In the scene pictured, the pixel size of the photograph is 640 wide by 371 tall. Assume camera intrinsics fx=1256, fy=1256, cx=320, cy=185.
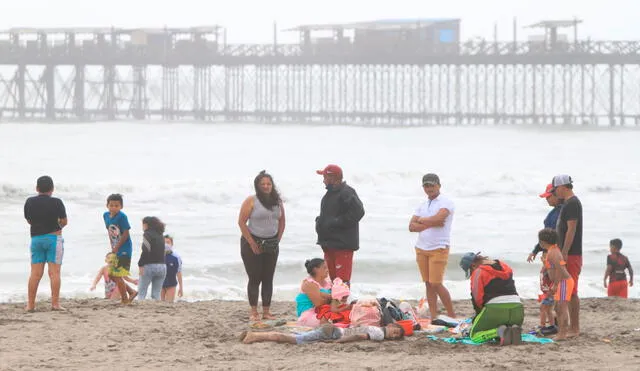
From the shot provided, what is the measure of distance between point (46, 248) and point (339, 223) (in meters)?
→ 2.31

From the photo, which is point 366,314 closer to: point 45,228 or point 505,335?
point 505,335

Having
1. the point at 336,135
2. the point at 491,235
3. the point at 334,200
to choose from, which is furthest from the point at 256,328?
the point at 336,135

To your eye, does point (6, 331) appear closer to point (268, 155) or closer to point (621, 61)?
point (268, 155)

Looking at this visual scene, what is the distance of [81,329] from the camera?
9.12 m

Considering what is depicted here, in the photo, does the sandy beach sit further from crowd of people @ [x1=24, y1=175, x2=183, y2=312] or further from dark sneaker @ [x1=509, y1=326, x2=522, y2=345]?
crowd of people @ [x1=24, y1=175, x2=183, y2=312]

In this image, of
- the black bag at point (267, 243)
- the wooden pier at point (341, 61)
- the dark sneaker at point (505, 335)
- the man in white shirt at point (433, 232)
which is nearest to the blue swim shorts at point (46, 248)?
the black bag at point (267, 243)

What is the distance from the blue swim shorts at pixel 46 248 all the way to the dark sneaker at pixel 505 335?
3.63m

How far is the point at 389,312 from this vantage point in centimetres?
883

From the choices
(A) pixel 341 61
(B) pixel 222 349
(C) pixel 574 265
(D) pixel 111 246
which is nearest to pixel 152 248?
(D) pixel 111 246

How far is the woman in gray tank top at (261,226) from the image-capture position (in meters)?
9.24

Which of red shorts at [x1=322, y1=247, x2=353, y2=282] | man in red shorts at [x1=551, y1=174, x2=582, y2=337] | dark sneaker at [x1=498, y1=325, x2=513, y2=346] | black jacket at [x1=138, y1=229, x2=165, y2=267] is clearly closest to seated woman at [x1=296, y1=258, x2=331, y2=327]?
red shorts at [x1=322, y1=247, x2=353, y2=282]

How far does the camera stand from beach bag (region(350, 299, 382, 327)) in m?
8.65

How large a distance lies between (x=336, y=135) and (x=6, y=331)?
64.0m

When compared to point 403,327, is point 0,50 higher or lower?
higher
